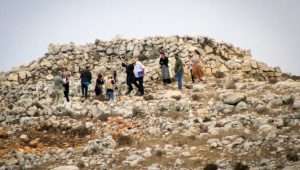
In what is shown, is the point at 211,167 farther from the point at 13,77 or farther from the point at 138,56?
the point at 13,77

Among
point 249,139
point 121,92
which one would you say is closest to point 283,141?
point 249,139

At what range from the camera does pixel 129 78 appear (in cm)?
3297

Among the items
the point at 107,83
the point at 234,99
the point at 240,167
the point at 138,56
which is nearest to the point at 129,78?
the point at 107,83

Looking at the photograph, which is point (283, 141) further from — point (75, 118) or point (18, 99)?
point (18, 99)

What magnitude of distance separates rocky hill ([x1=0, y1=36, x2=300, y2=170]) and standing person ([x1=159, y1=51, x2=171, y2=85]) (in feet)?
1.99

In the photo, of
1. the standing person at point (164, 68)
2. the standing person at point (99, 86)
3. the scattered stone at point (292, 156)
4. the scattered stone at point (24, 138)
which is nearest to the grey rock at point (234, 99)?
the standing person at point (164, 68)

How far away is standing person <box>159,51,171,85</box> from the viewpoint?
112 feet

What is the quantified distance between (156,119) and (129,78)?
281 inches

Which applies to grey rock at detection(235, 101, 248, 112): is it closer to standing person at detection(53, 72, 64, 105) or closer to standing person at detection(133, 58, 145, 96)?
standing person at detection(133, 58, 145, 96)

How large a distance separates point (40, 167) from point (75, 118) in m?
7.50

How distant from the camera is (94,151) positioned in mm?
22359

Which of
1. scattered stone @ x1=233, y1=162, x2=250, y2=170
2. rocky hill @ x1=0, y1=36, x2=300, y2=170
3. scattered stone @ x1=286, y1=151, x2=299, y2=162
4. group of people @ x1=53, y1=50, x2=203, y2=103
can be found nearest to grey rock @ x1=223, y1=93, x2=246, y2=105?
rocky hill @ x1=0, y1=36, x2=300, y2=170

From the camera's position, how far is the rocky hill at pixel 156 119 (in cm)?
2019

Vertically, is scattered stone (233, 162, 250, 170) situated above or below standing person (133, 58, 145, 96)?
below
